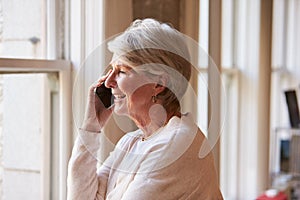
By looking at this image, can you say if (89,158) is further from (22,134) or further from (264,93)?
(264,93)

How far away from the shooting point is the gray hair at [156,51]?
106cm

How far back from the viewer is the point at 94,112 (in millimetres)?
1146

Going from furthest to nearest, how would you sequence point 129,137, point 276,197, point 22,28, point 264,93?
point 264,93
point 276,197
point 22,28
point 129,137

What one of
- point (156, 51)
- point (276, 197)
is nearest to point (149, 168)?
point (156, 51)

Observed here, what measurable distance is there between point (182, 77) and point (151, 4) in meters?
0.88

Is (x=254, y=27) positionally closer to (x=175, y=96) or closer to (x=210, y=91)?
(x=210, y=91)

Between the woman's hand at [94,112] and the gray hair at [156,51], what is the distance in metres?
0.10

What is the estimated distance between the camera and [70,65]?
1.64 m

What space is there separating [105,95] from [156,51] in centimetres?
17

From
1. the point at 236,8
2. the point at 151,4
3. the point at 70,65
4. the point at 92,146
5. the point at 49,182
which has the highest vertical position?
the point at 236,8

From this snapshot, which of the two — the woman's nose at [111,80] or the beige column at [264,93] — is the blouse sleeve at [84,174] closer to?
the woman's nose at [111,80]

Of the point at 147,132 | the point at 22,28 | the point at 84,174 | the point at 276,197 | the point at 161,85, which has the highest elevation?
the point at 22,28

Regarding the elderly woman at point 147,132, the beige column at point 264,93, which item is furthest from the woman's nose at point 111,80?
the beige column at point 264,93

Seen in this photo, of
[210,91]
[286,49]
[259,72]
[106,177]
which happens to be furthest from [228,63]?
[106,177]
